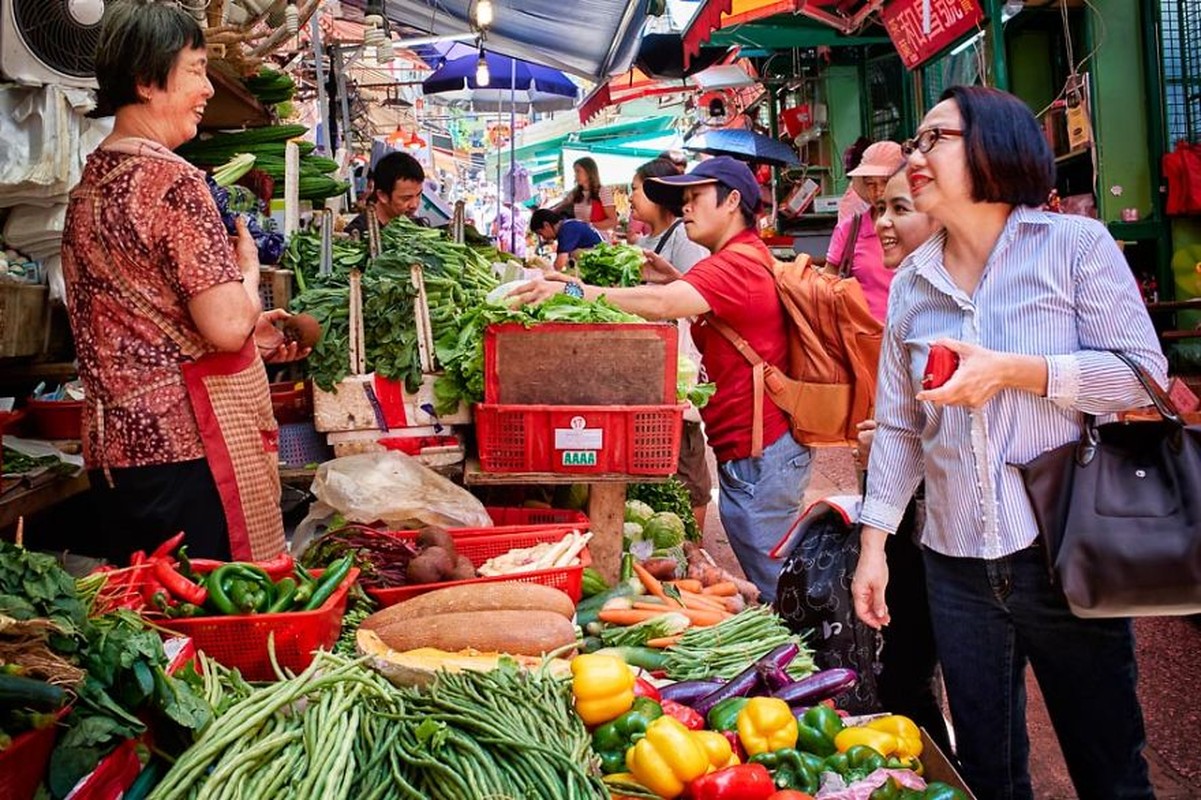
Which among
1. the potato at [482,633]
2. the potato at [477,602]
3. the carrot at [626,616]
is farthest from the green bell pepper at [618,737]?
the carrot at [626,616]

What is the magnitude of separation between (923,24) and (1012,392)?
5879 mm

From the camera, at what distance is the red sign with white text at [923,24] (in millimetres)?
7137

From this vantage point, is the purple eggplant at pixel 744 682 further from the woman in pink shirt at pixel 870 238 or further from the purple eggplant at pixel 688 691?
the woman in pink shirt at pixel 870 238

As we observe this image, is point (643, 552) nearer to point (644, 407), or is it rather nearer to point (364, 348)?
point (644, 407)

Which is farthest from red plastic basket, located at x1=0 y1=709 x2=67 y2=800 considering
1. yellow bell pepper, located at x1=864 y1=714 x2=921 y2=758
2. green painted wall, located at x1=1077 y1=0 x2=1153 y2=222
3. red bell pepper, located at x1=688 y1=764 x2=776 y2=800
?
green painted wall, located at x1=1077 y1=0 x2=1153 y2=222

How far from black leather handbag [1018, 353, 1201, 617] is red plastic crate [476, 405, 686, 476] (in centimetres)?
193

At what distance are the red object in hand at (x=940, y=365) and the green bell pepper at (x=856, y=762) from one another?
0.92 meters

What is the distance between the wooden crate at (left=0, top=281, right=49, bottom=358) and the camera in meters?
4.16

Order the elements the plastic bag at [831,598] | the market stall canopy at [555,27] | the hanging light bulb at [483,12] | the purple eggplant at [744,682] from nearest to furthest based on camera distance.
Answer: the purple eggplant at [744,682] < the plastic bag at [831,598] < the hanging light bulb at [483,12] < the market stall canopy at [555,27]

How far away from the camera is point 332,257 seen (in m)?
5.93

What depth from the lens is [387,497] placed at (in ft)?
13.9

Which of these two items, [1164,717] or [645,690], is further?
[1164,717]

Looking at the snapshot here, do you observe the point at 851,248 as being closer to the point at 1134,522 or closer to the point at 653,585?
the point at 653,585

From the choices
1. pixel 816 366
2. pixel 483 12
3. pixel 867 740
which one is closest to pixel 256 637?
pixel 867 740
